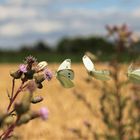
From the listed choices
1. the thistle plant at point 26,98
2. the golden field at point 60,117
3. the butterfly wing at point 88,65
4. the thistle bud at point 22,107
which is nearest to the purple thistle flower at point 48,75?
the thistle plant at point 26,98

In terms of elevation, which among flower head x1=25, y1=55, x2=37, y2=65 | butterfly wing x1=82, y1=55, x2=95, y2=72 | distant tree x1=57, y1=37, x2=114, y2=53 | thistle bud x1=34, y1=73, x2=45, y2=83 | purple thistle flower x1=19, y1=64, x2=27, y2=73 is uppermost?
distant tree x1=57, y1=37, x2=114, y2=53

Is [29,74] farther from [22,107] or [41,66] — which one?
[22,107]

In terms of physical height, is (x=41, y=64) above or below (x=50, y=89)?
below

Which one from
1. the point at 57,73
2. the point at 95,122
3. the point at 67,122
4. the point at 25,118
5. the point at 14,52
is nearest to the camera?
the point at 25,118

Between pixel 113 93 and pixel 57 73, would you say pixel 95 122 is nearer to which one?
pixel 113 93

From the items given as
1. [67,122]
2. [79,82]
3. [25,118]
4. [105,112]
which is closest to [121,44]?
[105,112]

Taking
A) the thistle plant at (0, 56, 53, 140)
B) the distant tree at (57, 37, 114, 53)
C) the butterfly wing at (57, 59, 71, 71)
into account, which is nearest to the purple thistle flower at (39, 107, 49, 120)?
the thistle plant at (0, 56, 53, 140)

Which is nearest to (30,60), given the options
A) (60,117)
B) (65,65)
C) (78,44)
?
(65,65)

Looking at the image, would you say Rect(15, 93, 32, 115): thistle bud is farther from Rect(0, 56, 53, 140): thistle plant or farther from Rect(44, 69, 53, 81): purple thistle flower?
Rect(44, 69, 53, 81): purple thistle flower
